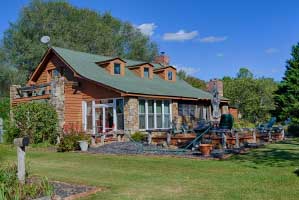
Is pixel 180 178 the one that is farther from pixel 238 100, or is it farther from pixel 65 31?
pixel 65 31

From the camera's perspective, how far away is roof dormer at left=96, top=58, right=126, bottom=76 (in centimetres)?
2395

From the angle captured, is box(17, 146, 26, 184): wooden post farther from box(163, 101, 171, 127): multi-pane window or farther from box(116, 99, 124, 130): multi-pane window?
box(163, 101, 171, 127): multi-pane window

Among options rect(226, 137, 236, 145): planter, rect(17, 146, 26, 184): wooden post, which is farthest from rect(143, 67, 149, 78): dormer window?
rect(17, 146, 26, 184): wooden post

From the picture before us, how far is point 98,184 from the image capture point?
7641mm

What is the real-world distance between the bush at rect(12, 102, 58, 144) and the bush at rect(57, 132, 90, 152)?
358 cm

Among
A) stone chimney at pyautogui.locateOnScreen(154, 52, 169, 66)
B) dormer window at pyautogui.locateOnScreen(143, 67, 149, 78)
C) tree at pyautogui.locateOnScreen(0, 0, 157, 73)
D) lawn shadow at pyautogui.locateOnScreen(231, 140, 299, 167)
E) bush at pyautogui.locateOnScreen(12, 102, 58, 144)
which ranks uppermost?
tree at pyautogui.locateOnScreen(0, 0, 157, 73)

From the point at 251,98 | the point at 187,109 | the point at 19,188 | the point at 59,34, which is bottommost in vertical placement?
the point at 19,188

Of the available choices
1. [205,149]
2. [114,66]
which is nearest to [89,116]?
[114,66]

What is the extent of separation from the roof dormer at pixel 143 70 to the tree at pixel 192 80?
83.0ft

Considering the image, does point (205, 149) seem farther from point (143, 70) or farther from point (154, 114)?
point (143, 70)

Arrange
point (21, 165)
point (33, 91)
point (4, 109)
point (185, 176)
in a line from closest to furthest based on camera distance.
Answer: point (21, 165)
point (185, 176)
point (33, 91)
point (4, 109)

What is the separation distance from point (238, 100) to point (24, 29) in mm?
24858

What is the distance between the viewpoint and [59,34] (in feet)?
131

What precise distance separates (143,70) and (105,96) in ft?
19.3
